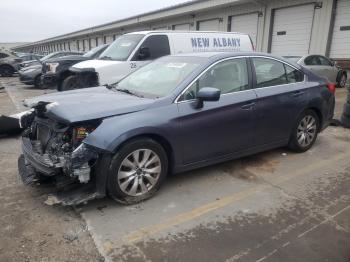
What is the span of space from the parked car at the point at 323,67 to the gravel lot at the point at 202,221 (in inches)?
349

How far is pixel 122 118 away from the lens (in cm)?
362

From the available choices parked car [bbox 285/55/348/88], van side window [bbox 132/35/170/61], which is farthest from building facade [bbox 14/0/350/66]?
van side window [bbox 132/35/170/61]

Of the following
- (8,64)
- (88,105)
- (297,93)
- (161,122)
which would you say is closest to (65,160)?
(88,105)

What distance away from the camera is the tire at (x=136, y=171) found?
3.57m

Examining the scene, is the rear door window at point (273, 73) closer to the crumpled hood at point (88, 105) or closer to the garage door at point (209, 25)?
the crumpled hood at point (88, 105)

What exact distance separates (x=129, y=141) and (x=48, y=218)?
44.5 inches

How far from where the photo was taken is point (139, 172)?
12.3 feet

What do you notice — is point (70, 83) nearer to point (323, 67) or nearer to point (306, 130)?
point (306, 130)

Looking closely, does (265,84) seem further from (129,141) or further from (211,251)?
(211,251)

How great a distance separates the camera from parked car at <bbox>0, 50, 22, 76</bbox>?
75.5 feet

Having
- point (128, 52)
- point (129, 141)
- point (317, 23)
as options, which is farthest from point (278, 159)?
point (317, 23)

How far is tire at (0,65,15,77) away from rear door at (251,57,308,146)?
22236mm

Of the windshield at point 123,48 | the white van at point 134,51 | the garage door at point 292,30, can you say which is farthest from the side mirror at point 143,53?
the garage door at point 292,30

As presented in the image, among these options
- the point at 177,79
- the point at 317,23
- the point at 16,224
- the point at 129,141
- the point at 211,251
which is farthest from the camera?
the point at 317,23
